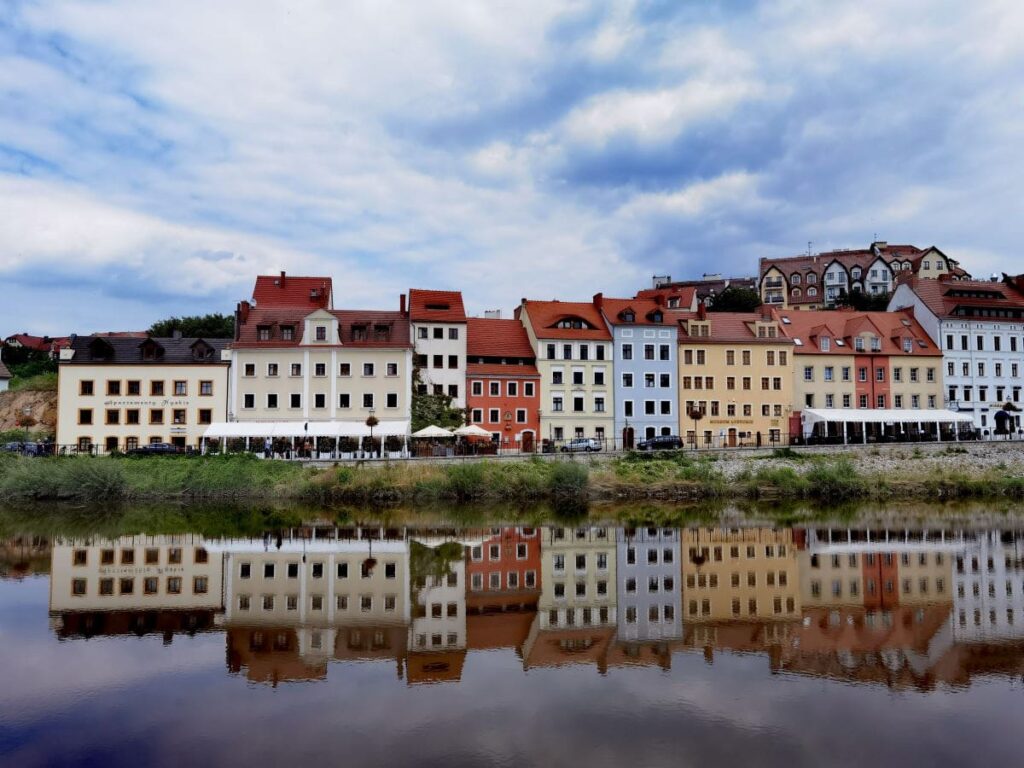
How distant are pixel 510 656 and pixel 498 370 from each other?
43443 mm

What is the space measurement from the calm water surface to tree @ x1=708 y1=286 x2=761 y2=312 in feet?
234

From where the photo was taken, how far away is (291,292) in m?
62.5

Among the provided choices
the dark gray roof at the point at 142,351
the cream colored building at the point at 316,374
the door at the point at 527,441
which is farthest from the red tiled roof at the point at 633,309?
the dark gray roof at the point at 142,351

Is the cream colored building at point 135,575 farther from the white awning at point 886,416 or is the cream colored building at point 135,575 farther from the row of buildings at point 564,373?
the white awning at point 886,416

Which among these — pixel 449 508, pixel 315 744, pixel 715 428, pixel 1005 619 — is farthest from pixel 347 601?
pixel 715 428

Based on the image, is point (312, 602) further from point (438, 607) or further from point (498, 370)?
point (498, 370)

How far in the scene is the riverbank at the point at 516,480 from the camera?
143ft

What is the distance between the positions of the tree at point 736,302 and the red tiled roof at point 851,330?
94.2 feet

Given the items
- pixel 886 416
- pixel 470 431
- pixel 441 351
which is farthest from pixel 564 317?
pixel 886 416

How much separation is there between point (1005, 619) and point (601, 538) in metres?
14.6

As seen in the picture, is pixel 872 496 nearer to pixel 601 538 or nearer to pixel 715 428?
pixel 715 428

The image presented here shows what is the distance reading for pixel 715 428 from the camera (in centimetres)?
6191

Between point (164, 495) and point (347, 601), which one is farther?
point (164, 495)

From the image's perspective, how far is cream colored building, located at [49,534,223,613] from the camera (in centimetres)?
2066
